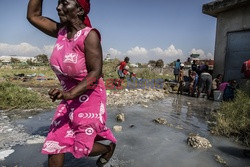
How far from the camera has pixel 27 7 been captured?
2.02 meters

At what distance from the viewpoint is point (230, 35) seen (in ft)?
29.0

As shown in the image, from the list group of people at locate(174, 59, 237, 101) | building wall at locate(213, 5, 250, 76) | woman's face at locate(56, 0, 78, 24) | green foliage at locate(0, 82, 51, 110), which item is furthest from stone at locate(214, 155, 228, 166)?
building wall at locate(213, 5, 250, 76)

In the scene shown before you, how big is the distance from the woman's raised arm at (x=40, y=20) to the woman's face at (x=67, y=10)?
24 cm

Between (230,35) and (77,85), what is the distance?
8742mm

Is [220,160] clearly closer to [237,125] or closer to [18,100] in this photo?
[237,125]

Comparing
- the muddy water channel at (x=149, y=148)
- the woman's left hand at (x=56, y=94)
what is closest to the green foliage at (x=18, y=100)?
the muddy water channel at (x=149, y=148)

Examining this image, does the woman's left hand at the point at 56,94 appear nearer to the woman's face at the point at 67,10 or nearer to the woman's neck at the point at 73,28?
the woman's neck at the point at 73,28

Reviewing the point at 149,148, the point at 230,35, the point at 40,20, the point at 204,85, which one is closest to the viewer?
the point at 40,20

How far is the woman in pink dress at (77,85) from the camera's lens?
1.59m

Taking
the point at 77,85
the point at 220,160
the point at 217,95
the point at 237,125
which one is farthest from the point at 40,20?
the point at 217,95

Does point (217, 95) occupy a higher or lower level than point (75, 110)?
lower

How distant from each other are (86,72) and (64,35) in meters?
0.35

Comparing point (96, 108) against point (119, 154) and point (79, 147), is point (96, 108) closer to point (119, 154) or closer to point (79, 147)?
point (79, 147)

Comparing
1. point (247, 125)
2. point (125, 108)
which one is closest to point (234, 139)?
point (247, 125)
